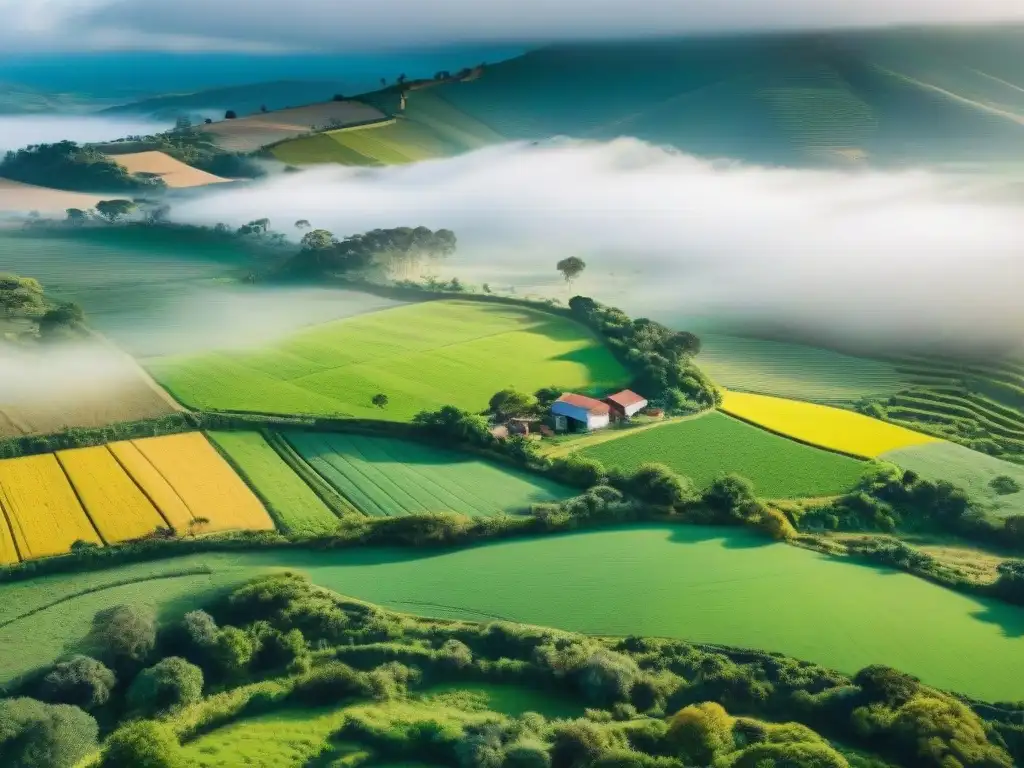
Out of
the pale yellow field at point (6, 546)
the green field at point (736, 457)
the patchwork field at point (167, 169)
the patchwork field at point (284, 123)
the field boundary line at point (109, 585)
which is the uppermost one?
the patchwork field at point (284, 123)

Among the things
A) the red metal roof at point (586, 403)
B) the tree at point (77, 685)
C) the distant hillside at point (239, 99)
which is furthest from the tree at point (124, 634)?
the distant hillside at point (239, 99)

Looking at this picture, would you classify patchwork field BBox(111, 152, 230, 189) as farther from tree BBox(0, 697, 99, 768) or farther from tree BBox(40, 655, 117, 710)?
tree BBox(0, 697, 99, 768)

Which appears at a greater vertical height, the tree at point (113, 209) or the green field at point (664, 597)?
the tree at point (113, 209)

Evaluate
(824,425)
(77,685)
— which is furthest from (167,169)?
(77,685)

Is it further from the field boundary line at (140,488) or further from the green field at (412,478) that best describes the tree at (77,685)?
the green field at (412,478)

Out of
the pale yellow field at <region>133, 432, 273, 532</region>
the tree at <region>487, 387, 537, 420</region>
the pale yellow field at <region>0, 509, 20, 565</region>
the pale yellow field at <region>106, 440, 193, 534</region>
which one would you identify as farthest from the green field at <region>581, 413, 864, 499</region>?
the pale yellow field at <region>0, 509, 20, 565</region>

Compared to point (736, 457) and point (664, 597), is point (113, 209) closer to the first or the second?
point (736, 457)

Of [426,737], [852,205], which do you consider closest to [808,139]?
[852,205]
